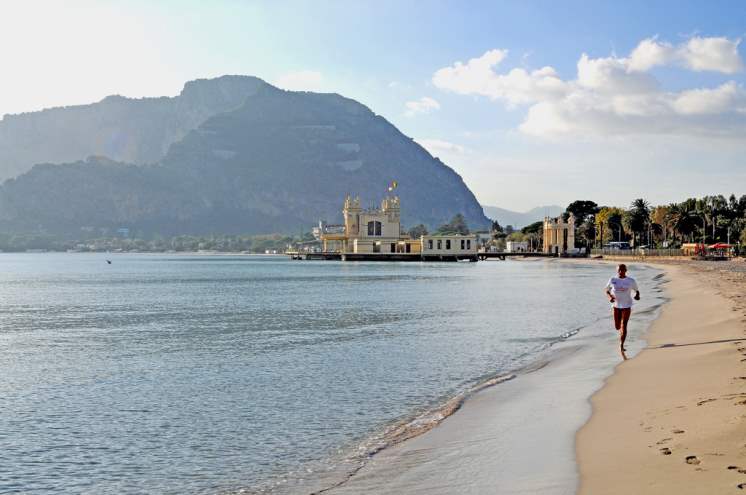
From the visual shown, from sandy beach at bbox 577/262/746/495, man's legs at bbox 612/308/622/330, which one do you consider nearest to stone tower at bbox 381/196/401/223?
sandy beach at bbox 577/262/746/495

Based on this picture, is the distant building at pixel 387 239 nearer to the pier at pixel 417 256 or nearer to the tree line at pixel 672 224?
the pier at pixel 417 256

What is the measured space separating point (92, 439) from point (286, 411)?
3.67 m

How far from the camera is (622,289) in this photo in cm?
1877

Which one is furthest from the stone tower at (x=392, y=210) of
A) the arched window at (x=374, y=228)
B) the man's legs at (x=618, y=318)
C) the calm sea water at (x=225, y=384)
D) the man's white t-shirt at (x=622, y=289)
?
the man's white t-shirt at (x=622, y=289)

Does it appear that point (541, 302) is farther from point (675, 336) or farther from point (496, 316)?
point (675, 336)

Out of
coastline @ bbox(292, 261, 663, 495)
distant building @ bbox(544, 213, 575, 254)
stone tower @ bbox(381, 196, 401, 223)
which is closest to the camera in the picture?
coastline @ bbox(292, 261, 663, 495)

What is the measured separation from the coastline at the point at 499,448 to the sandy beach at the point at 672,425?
0.38m

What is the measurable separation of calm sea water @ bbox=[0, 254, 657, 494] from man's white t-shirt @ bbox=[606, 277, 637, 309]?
310 cm

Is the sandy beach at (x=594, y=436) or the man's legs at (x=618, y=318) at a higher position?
the man's legs at (x=618, y=318)

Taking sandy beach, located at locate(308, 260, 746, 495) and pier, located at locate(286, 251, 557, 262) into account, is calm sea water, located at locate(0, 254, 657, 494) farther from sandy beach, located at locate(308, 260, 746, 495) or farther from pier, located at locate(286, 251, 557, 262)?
pier, located at locate(286, 251, 557, 262)

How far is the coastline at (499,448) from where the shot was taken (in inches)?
343

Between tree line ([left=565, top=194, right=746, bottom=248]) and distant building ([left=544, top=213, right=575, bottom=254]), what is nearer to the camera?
tree line ([left=565, top=194, right=746, bottom=248])

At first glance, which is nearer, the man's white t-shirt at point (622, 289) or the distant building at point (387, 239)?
the man's white t-shirt at point (622, 289)

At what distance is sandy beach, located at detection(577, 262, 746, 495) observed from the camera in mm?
7805
